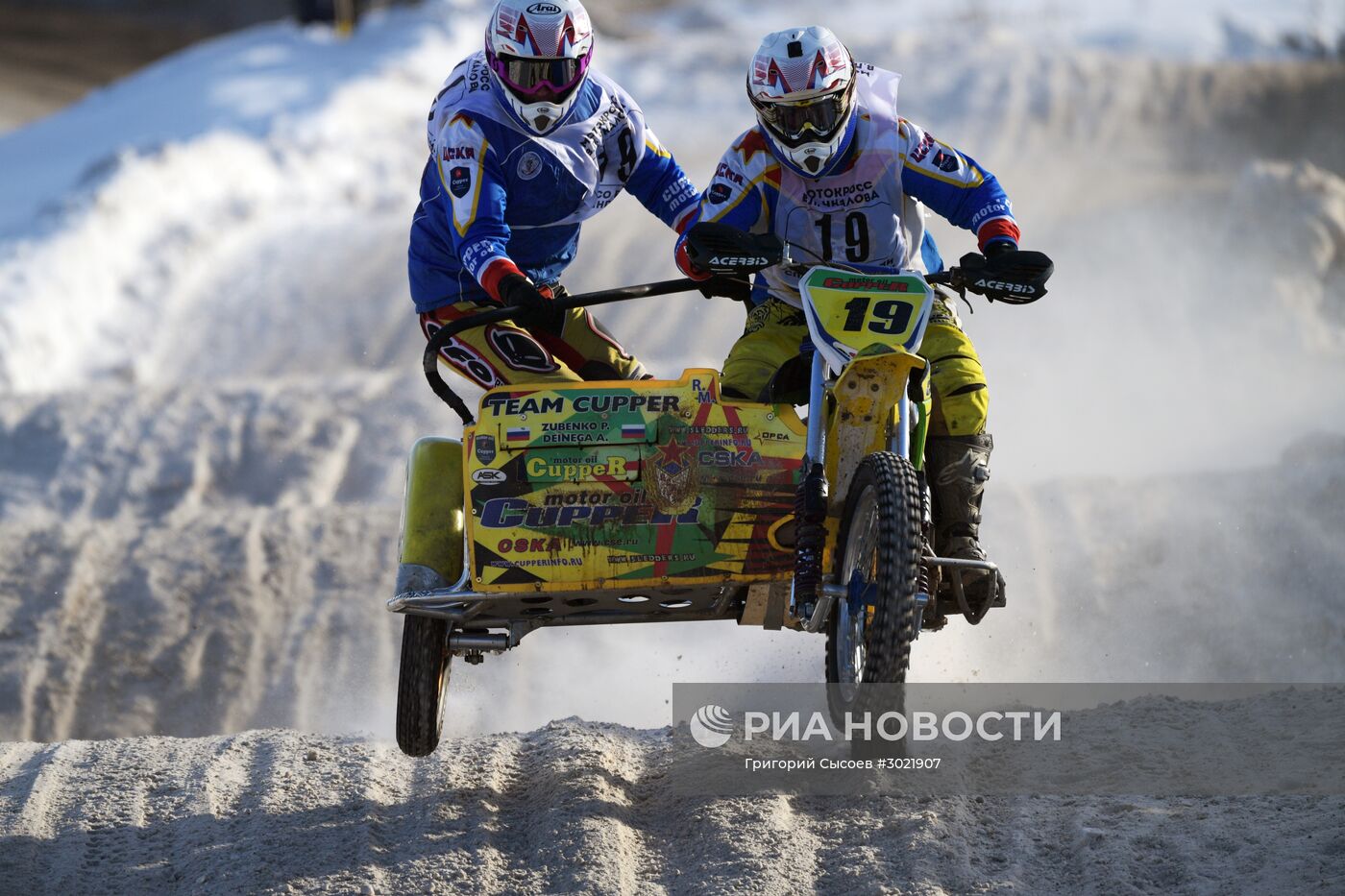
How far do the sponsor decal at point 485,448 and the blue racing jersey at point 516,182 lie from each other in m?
0.73

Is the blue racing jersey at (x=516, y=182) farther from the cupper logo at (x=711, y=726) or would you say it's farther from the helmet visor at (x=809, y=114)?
the cupper logo at (x=711, y=726)

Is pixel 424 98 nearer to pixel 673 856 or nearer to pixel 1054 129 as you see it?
pixel 1054 129

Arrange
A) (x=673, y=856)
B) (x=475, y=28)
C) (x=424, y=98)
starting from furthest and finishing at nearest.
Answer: (x=475, y=28) < (x=424, y=98) < (x=673, y=856)

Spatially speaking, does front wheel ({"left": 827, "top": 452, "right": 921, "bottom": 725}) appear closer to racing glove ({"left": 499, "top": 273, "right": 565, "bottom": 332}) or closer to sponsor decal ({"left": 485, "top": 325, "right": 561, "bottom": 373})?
racing glove ({"left": 499, "top": 273, "right": 565, "bottom": 332})

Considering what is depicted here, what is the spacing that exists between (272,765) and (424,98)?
15.1m

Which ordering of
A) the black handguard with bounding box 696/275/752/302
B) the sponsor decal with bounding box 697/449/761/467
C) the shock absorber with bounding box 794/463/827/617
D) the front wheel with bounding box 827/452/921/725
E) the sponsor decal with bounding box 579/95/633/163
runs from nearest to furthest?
the front wheel with bounding box 827/452/921/725, the shock absorber with bounding box 794/463/827/617, the sponsor decal with bounding box 697/449/761/467, the black handguard with bounding box 696/275/752/302, the sponsor decal with bounding box 579/95/633/163

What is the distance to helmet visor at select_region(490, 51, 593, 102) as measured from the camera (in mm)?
6195

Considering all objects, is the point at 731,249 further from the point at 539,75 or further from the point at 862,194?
the point at 539,75

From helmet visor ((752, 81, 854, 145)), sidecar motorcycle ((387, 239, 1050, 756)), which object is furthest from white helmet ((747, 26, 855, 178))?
sidecar motorcycle ((387, 239, 1050, 756))

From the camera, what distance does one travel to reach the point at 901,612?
15.8 ft

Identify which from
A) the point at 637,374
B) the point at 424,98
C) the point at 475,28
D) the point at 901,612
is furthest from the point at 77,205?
the point at 901,612

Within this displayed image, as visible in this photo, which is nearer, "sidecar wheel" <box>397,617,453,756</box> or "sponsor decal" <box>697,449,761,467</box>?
"sponsor decal" <box>697,449,761,467</box>

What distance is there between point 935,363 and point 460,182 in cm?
197

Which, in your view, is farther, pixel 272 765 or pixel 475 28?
pixel 475 28
